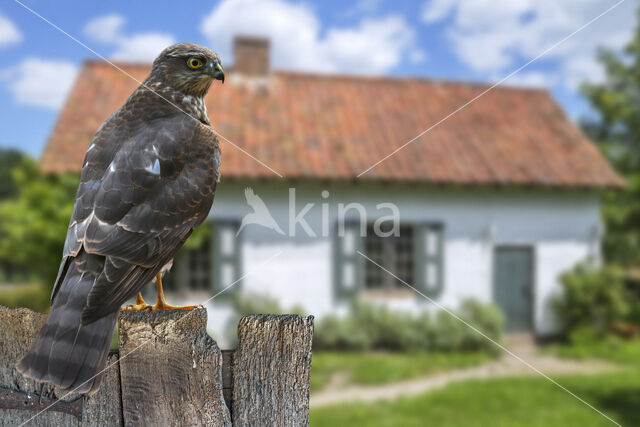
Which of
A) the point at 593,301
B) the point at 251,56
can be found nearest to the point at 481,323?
the point at 593,301

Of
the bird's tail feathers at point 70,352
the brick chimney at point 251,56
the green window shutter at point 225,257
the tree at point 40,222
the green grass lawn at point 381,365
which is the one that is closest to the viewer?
the bird's tail feathers at point 70,352

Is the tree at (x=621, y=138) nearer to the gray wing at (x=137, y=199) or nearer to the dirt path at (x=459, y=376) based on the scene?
the dirt path at (x=459, y=376)

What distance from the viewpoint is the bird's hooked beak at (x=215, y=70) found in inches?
80.8

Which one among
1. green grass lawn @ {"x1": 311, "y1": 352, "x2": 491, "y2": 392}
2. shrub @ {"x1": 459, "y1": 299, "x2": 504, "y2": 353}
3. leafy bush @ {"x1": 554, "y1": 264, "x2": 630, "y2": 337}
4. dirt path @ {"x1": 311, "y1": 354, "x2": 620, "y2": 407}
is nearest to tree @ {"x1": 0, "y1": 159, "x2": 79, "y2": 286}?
green grass lawn @ {"x1": 311, "y1": 352, "x2": 491, "y2": 392}

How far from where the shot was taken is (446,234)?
11531 millimetres

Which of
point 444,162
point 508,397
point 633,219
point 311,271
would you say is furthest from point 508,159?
point 633,219

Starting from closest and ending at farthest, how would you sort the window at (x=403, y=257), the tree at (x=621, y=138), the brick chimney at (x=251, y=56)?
the window at (x=403, y=257) → the brick chimney at (x=251, y=56) → the tree at (x=621, y=138)

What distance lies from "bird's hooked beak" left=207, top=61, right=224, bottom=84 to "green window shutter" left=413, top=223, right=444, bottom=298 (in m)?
9.62

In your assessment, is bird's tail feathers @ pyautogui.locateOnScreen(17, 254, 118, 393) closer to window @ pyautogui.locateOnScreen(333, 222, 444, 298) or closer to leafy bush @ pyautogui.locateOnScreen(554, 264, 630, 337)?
window @ pyautogui.locateOnScreen(333, 222, 444, 298)

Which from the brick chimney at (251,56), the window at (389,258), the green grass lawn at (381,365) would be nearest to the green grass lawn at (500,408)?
the green grass lawn at (381,365)

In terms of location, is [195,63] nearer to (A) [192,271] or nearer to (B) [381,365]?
(B) [381,365]

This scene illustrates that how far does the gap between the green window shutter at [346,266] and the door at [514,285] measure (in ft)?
11.1

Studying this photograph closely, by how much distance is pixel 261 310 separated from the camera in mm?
9898

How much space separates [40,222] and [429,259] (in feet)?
24.3
